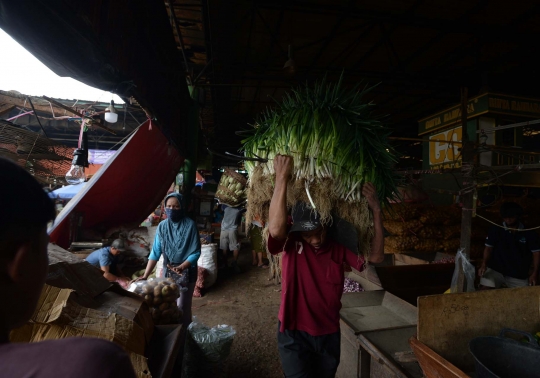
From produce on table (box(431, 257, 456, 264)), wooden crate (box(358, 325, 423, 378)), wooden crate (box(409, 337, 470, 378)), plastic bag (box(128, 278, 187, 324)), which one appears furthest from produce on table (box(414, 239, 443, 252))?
plastic bag (box(128, 278, 187, 324))

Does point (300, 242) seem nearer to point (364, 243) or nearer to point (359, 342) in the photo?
point (364, 243)

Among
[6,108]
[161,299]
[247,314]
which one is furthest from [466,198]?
[6,108]

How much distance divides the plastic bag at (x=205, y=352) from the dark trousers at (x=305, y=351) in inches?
38.2

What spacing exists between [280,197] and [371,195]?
1.77 feet

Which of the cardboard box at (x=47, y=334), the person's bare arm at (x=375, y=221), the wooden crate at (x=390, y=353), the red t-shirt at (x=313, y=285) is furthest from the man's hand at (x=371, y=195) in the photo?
the cardboard box at (x=47, y=334)

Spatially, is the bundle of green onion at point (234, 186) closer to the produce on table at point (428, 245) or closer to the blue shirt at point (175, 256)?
the blue shirt at point (175, 256)

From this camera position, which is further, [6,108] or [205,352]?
[6,108]

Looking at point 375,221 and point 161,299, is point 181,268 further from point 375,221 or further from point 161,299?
point 375,221

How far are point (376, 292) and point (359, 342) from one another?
4.33 ft

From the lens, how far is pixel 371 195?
1587mm

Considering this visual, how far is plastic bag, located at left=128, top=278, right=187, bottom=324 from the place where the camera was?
7.98ft

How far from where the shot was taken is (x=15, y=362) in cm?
51

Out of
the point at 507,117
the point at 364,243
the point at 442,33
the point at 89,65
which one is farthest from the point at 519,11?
the point at 89,65

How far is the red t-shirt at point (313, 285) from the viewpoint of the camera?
6.60 ft
